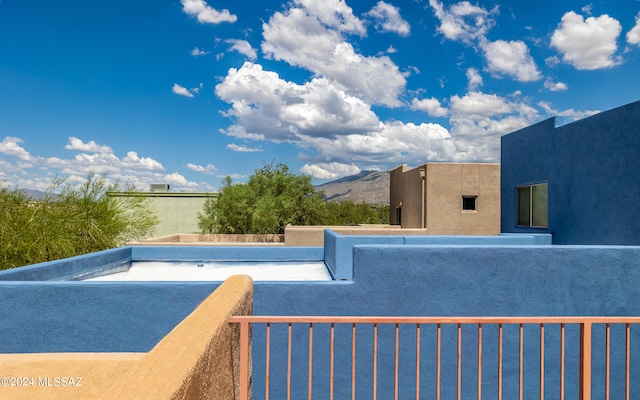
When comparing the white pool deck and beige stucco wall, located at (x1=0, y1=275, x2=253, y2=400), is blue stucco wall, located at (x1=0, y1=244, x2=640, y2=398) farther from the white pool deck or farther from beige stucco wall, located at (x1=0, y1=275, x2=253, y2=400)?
the white pool deck

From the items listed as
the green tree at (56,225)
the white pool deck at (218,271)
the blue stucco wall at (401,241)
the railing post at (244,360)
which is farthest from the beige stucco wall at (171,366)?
the green tree at (56,225)

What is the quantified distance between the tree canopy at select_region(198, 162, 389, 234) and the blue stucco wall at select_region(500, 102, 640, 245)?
19003 millimetres

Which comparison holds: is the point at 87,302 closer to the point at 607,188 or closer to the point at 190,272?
the point at 190,272

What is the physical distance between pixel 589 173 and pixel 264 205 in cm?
2132

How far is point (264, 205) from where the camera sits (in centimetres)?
2756

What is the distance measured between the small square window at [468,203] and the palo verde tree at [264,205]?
1165cm

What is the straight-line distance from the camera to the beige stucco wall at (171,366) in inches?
75.5

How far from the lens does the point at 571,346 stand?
6.32 metres

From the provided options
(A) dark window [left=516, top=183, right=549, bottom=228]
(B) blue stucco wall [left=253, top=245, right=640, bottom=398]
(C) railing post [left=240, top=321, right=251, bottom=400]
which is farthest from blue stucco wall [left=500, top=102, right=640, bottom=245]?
(C) railing post [left=240, top=321, right=251, bottom=400]

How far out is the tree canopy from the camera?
1094 inches

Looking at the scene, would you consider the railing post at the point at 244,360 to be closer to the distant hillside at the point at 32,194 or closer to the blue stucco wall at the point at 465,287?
the blue stucco wall at the point at 465,287

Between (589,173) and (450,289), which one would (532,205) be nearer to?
(589,173)

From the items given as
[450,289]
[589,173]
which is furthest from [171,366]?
[589,173]

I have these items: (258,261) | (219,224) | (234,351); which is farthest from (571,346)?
(219,224)
